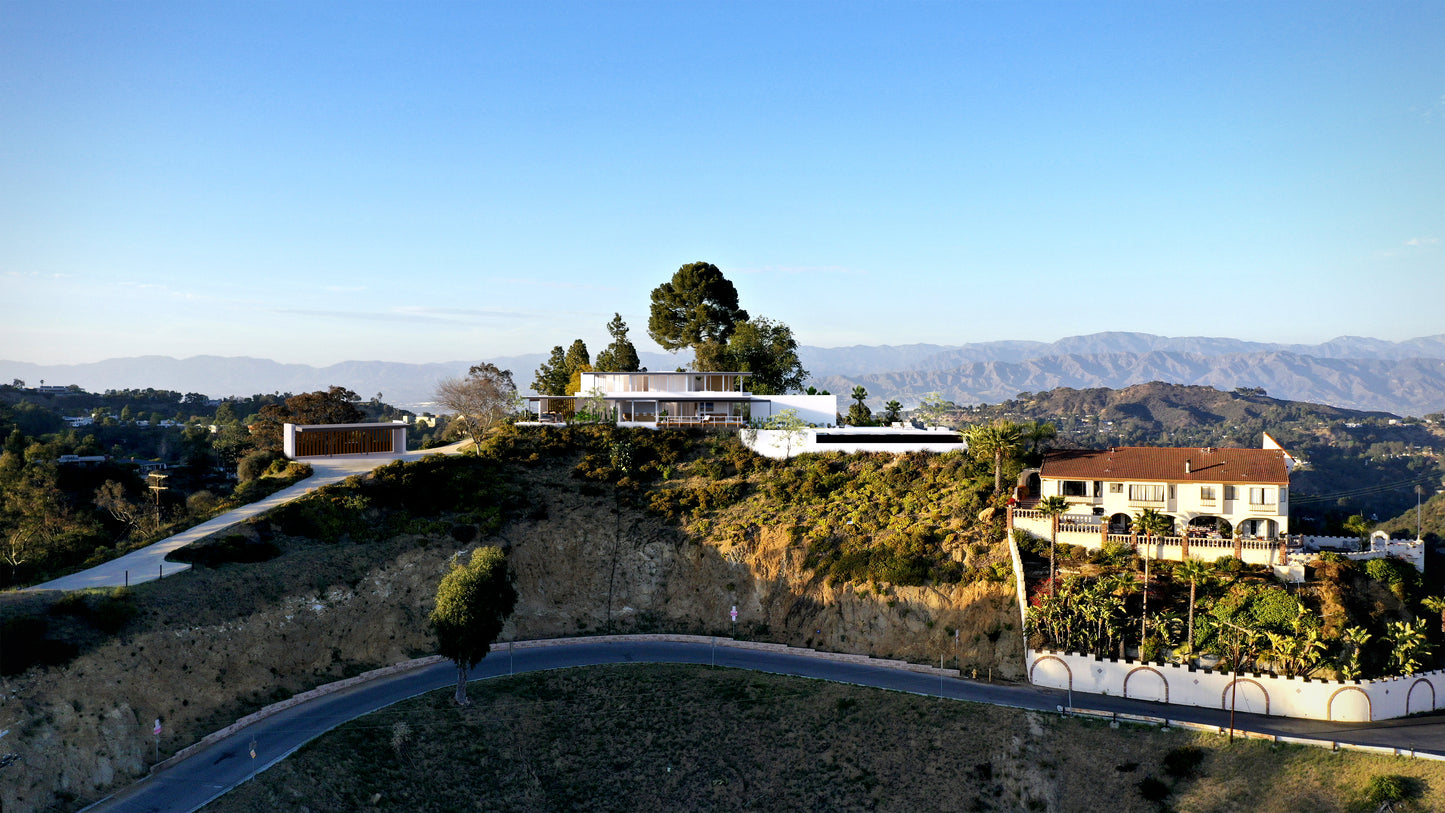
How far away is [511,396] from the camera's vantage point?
8744cm

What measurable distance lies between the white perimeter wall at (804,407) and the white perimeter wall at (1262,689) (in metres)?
35.1

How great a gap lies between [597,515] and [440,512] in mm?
11277

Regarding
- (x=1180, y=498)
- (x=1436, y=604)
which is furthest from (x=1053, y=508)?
(x=1436, y=604)

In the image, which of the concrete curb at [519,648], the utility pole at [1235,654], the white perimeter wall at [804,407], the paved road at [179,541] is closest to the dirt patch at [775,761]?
the utility pole at [1235,654]

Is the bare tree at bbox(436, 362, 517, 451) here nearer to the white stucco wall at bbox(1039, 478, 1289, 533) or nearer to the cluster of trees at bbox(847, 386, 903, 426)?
the cluster of trees at bbox(847, 386, 903, 426)

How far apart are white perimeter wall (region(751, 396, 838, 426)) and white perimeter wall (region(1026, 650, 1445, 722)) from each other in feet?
115

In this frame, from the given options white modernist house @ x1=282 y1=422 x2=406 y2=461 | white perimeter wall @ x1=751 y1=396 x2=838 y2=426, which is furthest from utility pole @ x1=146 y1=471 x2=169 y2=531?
white perimeter wall @ x1=751 y1=396 x2=838 y2=426

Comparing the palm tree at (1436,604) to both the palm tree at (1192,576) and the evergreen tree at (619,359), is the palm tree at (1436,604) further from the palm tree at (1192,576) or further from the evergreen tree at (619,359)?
the evergreen tree at (619,359)

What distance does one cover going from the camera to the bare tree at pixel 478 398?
8519cm

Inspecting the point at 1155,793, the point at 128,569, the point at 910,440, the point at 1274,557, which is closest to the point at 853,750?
the point at 1155,793

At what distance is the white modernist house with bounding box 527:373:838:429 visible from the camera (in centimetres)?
7944

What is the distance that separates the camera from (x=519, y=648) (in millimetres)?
54781

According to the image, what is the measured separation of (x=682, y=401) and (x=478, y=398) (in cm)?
2089

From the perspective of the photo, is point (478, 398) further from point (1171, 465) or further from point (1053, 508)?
point (1171, 465)
